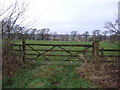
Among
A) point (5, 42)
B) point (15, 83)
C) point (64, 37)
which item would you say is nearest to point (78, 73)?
point (15, 83)

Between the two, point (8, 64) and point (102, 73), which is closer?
point (102, 73)

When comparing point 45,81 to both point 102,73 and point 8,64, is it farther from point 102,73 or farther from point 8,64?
point 102,73

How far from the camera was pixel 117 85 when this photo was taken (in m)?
5.24

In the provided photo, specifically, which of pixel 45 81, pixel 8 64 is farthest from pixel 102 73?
pixel 8 64

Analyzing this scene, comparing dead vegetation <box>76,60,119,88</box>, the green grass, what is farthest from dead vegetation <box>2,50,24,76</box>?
dead vegetation <box>76,60,119,88</box>

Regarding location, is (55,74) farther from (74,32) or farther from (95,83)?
(74,32)

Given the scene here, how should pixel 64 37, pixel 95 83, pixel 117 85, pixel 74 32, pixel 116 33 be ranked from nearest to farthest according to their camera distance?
pixel 117 85 < pixel 95 83 < pixel 116 33 < pixel 64 37 < pixel 74 32

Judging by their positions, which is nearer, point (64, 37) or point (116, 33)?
point (116, 33)

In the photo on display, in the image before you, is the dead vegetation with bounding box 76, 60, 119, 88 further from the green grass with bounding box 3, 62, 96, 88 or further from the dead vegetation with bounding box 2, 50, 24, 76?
the dead vegetation with bounding box 2, 50, 24, 76

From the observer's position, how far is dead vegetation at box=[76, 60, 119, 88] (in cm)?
545

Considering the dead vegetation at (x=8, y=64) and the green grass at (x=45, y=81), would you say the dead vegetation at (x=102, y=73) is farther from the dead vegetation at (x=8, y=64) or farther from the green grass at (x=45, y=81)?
the dead vegetation at (x=8, y=64)

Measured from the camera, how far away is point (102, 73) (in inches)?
237

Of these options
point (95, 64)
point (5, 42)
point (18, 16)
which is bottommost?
point (95, 64)

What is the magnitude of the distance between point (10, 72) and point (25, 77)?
2.48 ft
